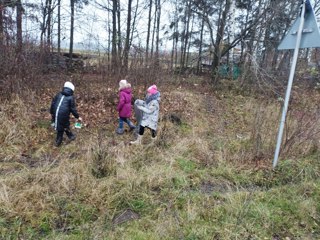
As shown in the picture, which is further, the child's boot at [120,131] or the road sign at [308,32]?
the child's boot at [120,131]

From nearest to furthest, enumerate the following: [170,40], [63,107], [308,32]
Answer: [308,32] < [63,107] < [170,40]

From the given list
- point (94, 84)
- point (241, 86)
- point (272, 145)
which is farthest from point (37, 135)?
point (241, 86)

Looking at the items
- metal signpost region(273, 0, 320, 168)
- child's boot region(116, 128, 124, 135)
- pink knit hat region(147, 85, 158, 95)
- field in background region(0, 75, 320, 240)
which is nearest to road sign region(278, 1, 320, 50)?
metal signpost region(273, 0, 320, 168)

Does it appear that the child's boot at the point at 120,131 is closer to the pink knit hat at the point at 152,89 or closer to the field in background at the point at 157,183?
the field in background at the point at 157,183

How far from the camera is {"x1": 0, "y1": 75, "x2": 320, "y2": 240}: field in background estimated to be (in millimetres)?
2973

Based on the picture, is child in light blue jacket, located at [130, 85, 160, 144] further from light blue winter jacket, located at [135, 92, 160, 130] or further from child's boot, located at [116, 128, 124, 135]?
child's boot, located at [116, 128, 124, 135]

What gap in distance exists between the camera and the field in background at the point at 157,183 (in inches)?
117

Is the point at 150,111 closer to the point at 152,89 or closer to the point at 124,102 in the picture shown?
the point at 152,89

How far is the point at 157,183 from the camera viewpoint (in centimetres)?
385

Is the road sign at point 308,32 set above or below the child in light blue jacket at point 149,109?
above

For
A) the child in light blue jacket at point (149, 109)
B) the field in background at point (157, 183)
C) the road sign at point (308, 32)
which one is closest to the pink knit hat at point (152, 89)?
the child in light blue jacket at point (149, 109)

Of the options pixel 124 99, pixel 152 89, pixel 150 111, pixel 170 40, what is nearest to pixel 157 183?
pixel 150 111

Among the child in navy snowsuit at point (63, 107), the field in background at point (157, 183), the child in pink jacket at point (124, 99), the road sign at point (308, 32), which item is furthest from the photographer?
the child in pink jacket at point (124, 99)

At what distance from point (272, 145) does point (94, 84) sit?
18.9 ft
